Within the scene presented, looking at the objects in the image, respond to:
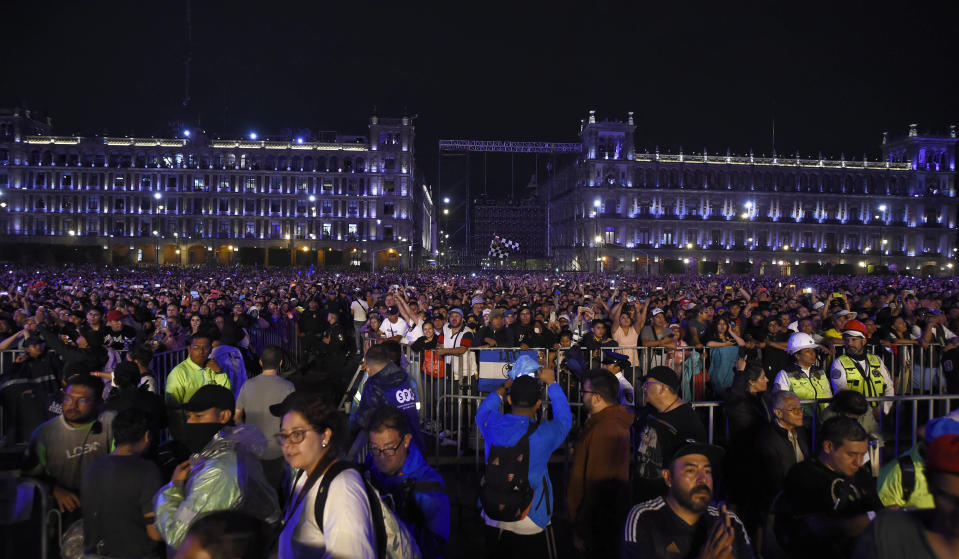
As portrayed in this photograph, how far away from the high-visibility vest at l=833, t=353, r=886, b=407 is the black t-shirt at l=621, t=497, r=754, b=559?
14.0 ft

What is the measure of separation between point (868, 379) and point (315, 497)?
5920 mm

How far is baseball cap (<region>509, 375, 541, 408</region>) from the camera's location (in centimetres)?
384

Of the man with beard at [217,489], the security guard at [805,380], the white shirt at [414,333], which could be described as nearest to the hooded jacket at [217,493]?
the man with beard at [217,489]

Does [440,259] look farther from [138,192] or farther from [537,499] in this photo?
[537,499]

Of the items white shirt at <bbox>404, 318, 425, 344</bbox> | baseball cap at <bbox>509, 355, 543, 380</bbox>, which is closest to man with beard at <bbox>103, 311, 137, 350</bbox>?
white shirt at <bbox>404, 318, 425, 344</bbox>

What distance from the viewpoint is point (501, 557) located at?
12.9ft

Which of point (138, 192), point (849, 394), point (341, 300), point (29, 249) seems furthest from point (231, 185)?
point (849, 394)

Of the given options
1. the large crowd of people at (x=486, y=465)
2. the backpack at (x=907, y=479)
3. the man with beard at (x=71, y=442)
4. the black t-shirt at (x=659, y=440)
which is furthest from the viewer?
the man with beard at (x=71, y=442)

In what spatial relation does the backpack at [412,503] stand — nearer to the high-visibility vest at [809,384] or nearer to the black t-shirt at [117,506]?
the black t-shirt at [117,506]

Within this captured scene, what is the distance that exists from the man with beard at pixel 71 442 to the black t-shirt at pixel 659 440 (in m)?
3.50

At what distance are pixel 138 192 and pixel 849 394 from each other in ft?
273

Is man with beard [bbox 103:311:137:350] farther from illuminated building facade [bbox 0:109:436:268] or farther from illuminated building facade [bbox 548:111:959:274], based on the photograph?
illuminated building facade [bbox 548:111:959:274]

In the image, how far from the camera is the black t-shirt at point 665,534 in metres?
2.84

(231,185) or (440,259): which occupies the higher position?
(231,185)
